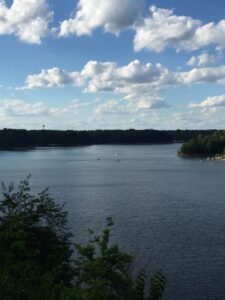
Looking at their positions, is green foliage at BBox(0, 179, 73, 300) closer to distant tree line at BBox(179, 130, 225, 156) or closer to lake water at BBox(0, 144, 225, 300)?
lake water at BBox(0, 144, 225, 300)

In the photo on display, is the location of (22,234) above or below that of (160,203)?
above

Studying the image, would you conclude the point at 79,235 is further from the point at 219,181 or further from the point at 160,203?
the point at 219,181

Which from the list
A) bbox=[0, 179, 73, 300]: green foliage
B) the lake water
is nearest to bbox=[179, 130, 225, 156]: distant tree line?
the lake water

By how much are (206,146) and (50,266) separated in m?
119

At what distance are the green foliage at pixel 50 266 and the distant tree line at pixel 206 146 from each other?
116 m

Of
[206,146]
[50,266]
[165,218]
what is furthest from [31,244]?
[206,146]

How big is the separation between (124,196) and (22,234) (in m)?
41.2

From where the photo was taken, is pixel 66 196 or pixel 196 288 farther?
pixel 66 196

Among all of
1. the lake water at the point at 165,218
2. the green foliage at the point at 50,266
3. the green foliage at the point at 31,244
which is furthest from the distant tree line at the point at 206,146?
the green foliage at the point at 50,266

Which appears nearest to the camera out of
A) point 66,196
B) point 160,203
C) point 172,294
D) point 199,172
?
point 172,294

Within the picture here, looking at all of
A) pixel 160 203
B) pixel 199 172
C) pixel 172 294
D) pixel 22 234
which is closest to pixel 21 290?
pixel 22 234

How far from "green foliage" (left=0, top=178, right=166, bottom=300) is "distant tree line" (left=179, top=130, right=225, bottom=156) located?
381 feet

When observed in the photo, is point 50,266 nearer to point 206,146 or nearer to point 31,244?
point 31,244

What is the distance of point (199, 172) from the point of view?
86750mm
